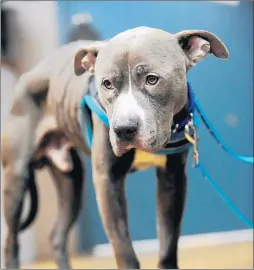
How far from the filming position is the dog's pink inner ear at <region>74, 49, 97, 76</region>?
3.18 ft

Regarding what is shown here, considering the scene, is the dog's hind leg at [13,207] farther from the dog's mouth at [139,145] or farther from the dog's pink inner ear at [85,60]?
the dog's mouth at [139,145]

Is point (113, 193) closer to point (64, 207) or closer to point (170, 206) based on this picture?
point (170, 206)

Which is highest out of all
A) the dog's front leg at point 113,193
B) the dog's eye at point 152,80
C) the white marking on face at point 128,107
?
the dog's eye at point 152,80

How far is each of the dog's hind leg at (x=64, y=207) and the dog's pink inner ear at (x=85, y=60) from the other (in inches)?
16.0

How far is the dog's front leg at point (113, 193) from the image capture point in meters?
1.02

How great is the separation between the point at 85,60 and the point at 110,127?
17 centimetres

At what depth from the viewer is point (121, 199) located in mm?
1044

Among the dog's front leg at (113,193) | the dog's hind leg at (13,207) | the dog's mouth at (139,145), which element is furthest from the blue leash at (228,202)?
the dog's hind leg at (13,207)

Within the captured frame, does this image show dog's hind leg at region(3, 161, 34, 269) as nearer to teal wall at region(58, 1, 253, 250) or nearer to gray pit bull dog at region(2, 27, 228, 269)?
gray pit bull dog at region(2, 27, 228, 269)

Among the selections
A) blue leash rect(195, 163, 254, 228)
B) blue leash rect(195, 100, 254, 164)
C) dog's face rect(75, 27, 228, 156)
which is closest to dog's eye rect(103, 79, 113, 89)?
dog's face rect(75, 27, 228, 156)

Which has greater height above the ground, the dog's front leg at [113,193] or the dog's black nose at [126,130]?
the dog's black nose at [126,130]

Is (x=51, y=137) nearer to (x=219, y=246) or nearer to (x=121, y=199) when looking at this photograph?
(x=121, y=199)

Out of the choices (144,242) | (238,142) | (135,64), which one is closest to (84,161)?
(144,242)

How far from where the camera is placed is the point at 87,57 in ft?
3.21
